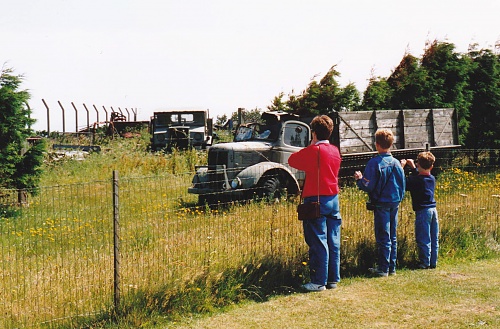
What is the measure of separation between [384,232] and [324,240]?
3.23 ft

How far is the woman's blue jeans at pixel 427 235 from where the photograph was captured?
276 inches

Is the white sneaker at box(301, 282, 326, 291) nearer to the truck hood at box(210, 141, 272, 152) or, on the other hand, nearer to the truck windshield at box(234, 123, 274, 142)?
the truck hood at box(210, 141, 272, 152)

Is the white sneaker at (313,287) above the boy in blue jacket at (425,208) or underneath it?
underneath

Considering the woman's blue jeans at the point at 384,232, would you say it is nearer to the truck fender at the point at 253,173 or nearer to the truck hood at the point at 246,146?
the truck fender at the point at 253,173

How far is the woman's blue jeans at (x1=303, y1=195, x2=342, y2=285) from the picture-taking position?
6012 mm

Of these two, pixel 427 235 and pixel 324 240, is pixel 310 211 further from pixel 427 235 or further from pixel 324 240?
pixel 427 235

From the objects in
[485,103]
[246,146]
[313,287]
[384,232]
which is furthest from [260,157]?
[485,103]

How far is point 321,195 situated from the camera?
19.7 feet

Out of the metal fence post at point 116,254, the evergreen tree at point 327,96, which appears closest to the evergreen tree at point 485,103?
the evergreen tree at point 327,96

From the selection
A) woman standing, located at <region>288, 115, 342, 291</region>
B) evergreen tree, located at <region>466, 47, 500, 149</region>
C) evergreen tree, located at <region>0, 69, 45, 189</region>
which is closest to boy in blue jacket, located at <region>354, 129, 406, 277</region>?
woman standing, located at <region>288, 115, 342, 291</region>

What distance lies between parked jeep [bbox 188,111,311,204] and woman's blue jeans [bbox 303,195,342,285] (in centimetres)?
430

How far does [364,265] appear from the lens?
698 cm

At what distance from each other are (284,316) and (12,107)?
28.8 ft

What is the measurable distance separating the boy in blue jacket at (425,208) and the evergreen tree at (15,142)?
846 centimetres
